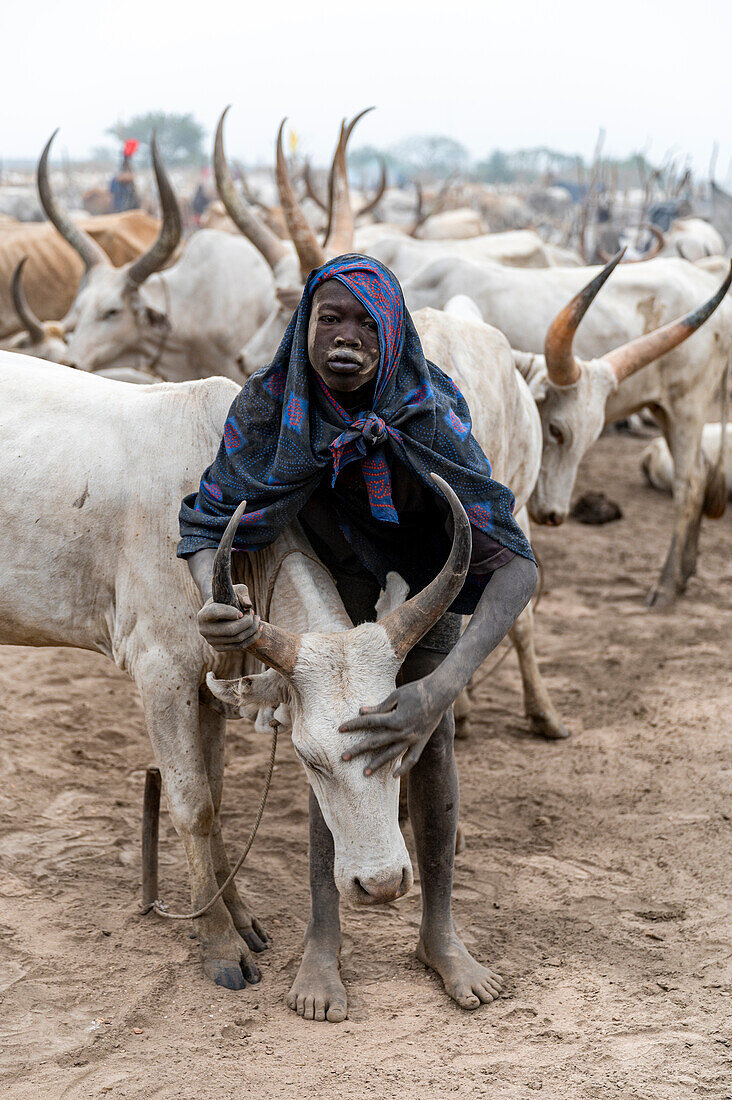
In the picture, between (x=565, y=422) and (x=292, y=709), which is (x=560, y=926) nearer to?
(x=292, y=709)

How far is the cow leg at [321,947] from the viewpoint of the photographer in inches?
97.4

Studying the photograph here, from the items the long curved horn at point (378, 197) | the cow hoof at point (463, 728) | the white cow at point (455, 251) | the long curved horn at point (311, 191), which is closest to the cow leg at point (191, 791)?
the cow hoof at point (463, 728)

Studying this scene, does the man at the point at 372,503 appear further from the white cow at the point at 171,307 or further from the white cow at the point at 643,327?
the white cow at the point at 171,307

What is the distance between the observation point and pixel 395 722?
2014 millimetres

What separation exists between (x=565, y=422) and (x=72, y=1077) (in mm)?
3101

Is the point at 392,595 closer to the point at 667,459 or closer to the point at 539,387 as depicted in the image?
the point at 539,387

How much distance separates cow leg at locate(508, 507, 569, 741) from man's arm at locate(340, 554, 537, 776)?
192 centimetres

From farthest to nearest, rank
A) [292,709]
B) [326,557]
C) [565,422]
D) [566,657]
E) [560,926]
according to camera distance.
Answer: [566,657]
[565,422]
[560,926]
[326,557]
[292,709]

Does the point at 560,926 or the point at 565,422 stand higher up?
the point at 565,422

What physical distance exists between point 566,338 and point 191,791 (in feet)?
7.96

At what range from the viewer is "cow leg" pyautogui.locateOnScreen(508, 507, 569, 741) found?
413cm

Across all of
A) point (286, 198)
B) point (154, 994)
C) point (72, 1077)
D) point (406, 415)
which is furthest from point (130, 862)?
point (286, 198)

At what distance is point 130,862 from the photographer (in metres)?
3.20

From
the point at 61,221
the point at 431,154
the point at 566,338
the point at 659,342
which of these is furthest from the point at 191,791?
the point at 431,154
